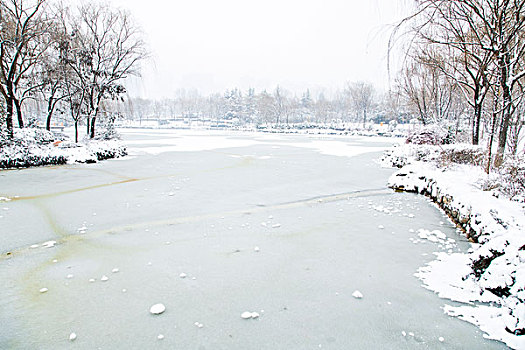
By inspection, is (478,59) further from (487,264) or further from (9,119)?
(9,119)

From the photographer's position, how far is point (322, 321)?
2.78 meters

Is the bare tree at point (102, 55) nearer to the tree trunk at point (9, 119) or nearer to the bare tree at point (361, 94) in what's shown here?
the tree trunk at point (9, 119)

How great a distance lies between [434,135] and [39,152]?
17.6 meters

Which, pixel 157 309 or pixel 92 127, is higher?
pixel 92 127

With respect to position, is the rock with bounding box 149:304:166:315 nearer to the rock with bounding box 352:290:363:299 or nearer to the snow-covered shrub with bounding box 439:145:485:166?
the rock with bounding box 352:290:363:299

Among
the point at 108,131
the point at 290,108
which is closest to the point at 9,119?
the point at 108,131

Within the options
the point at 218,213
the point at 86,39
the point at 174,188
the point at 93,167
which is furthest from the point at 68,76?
the point at 218,213

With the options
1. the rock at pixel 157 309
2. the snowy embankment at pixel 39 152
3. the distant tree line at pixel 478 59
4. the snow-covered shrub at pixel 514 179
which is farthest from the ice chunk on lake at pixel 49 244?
the snowy embankment at pixel 39 152

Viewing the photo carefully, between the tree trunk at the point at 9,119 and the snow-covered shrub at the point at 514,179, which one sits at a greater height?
the tree trunk at the point at 9,119

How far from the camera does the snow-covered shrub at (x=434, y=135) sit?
13.9 meters

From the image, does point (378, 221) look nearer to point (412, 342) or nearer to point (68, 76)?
point (412, 342)

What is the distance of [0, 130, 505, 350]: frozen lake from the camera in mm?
2609

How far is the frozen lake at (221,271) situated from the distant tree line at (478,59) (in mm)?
2988

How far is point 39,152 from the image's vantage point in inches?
502
